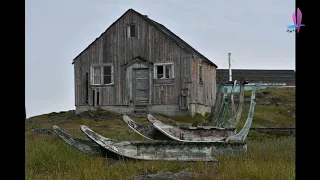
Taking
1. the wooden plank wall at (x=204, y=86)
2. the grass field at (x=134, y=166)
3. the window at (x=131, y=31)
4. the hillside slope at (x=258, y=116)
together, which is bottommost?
the hillside slope at (x=258, y=116)

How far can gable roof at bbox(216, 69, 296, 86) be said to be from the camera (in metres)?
50.4

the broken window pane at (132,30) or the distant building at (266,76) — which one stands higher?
the broken window pane at (132,30)

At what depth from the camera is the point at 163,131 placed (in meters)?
11.0

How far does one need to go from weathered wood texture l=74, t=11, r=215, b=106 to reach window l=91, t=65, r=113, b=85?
25 cm

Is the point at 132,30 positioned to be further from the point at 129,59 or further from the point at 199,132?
the point at 199,132

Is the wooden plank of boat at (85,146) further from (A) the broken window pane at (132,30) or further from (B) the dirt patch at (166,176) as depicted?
(A) the broken window pane at (132,30)

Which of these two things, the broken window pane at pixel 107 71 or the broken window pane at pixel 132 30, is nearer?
the broken window pane at pixel 132 30

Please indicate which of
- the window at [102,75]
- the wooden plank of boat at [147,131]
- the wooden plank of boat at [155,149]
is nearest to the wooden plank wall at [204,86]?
the window at [102,75]

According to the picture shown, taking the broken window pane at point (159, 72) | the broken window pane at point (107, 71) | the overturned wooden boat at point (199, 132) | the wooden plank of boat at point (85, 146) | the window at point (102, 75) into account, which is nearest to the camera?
the wooden plank of boat at point (85, 146)

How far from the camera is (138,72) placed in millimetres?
23656

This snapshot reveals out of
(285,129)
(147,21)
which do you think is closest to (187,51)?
(147,21)

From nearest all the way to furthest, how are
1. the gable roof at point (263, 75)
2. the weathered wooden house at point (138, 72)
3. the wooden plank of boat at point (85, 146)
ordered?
the wooden plank of boat at point (85, 146) → the weathered wooden house at point (138, 72) → the gable roof at point (263, 75)

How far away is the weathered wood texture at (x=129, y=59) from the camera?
75.5ft
